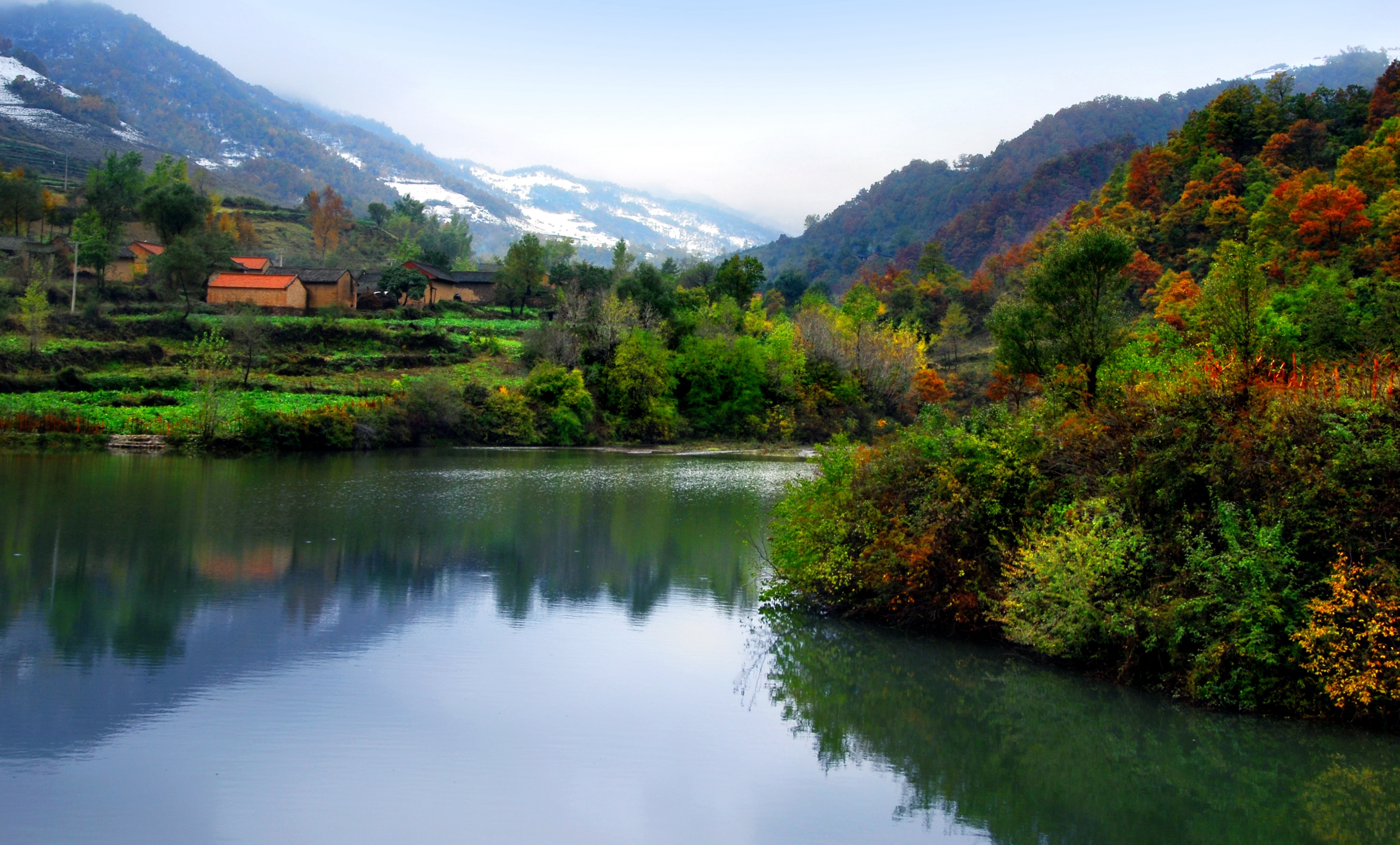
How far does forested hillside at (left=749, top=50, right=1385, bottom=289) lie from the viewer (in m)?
135

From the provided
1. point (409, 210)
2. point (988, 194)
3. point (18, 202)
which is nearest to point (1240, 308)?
point (18, 202)

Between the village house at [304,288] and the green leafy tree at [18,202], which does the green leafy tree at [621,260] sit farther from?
the green leafy tree at [18,202]

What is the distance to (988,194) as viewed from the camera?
16175 centimetres

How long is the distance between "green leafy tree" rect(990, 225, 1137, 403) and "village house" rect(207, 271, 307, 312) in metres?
53.0

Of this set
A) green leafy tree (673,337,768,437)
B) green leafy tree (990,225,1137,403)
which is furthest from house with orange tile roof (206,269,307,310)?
green leafy tree (990,225,1137,403)

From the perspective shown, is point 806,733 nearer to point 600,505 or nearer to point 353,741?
point 353,741

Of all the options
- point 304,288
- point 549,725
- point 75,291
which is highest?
point 304,288

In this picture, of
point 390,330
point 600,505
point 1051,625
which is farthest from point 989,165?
point 1051,625

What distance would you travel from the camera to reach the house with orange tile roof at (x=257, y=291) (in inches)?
2450

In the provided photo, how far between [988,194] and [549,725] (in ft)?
542

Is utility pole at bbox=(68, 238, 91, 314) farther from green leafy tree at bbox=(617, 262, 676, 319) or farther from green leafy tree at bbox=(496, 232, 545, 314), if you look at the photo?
green leafy tree at bbox=(617, 262, 676, 319)

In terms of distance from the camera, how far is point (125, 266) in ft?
233

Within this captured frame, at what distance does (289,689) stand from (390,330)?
5073 centimetres

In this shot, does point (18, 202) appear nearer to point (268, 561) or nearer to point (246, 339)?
point (246, 339)
